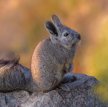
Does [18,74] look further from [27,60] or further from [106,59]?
[27,60]

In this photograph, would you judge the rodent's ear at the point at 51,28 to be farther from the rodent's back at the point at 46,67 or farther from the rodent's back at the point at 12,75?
the rodent's back at the point at 12,75

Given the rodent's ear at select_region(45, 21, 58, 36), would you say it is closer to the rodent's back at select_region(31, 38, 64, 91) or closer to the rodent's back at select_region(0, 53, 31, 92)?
the rodent's back at select_region(31, 38, 64, 91)

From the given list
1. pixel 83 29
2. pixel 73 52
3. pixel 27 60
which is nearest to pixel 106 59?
pixel 73 52

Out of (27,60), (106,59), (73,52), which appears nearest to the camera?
(106,59)

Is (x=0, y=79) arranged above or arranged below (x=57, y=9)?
below

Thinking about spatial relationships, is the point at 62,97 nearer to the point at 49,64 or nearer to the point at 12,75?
the point at 49,64

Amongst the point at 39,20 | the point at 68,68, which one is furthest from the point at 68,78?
the point at 39,20
